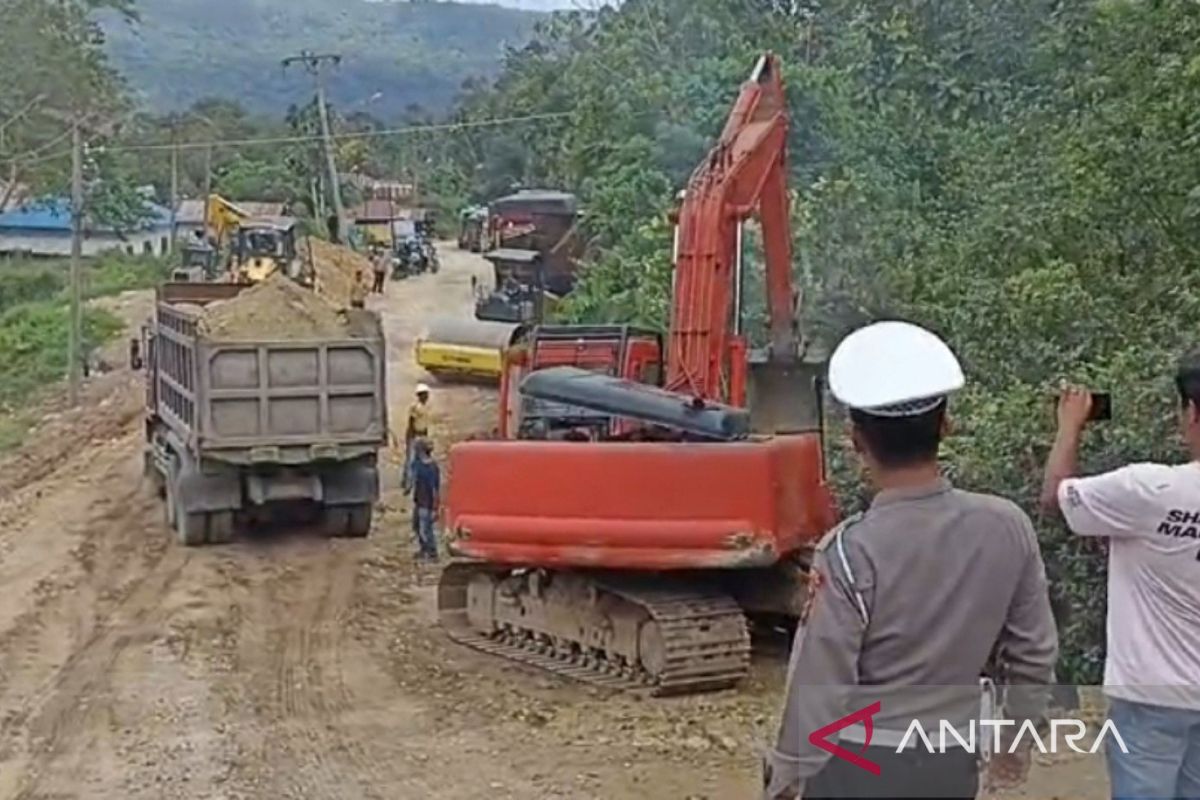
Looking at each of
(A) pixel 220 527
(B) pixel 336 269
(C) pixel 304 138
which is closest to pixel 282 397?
(A) pixel 220 527

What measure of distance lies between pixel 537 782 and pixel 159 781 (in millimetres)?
1874

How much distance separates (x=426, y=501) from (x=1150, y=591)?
1182cm

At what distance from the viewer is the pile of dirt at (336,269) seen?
32.9m

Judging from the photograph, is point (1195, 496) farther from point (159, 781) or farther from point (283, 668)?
point (283, 668)

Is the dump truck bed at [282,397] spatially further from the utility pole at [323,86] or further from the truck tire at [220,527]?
the utility pole at [323,86]

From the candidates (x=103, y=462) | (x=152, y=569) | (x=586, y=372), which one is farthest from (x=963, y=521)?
(x=103, y=462)

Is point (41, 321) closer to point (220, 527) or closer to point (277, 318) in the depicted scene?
point (220, 527)

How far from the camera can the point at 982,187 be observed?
14.8m

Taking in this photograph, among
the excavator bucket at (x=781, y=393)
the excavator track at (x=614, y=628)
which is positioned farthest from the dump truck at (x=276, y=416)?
the excavator bucket at (x=781, y=393)

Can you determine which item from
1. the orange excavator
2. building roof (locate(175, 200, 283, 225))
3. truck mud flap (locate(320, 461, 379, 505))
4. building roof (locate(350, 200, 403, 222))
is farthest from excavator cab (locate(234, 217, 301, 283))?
building roof (locate(350, 200, 403, 222))

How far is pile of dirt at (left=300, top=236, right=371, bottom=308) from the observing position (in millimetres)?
32906

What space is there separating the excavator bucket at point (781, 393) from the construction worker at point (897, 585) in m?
8.45

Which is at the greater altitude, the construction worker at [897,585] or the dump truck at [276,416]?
the construction worker at [897,585]

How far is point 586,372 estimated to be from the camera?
11789 mm
